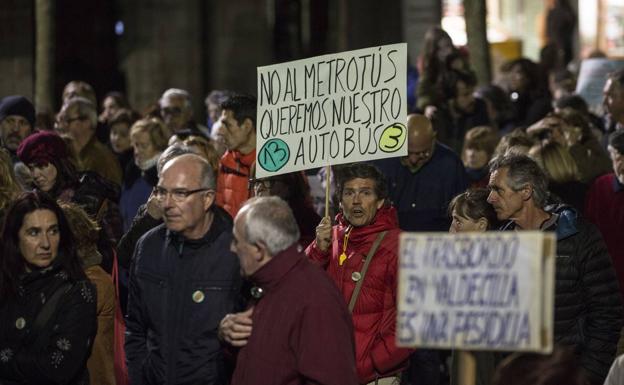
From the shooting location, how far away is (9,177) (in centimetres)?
971

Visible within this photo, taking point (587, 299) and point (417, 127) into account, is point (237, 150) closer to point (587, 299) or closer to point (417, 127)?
point (417, 127)

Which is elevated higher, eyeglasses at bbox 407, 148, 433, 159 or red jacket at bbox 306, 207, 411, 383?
eyeglasses at bbox 407, 148, 433, 159

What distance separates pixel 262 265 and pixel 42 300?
135 cm

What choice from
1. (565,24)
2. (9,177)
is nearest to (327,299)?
(9,177)

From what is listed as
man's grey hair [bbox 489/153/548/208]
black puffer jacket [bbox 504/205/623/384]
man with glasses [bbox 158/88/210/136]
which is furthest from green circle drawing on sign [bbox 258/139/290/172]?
man with glasses [bbox 158/88/210/136]

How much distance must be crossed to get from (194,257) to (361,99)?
2.05m

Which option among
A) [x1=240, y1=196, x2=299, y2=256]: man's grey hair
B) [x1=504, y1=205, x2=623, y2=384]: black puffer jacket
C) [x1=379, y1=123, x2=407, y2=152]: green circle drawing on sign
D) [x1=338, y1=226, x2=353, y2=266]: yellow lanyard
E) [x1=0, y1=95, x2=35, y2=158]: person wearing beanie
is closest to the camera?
[x1=240, y1=196, x2=299, y2=256]: man's grey hair

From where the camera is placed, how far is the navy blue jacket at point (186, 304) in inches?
288

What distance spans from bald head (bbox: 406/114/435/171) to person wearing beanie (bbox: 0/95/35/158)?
10.7 feet

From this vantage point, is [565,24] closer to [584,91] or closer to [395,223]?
[584,91]

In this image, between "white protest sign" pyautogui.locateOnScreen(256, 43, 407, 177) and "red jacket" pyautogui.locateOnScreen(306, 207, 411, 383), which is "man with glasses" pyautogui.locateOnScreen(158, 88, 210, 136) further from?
"red jacket" pyautogui.locateOnScreen(306, 207, 411, 383)

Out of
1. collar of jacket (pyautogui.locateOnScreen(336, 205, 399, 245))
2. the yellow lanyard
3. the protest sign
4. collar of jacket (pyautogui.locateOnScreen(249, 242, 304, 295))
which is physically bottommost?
collar of jacket (pyautogui.locateOnScreen(249, 242, 304, 295))

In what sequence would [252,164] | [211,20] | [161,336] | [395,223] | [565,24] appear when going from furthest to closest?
1. [565,24]
2. [211,20]
3. [252,164]
4. [395,223]
5. [161,336]

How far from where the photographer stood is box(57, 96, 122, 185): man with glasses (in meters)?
13.1
